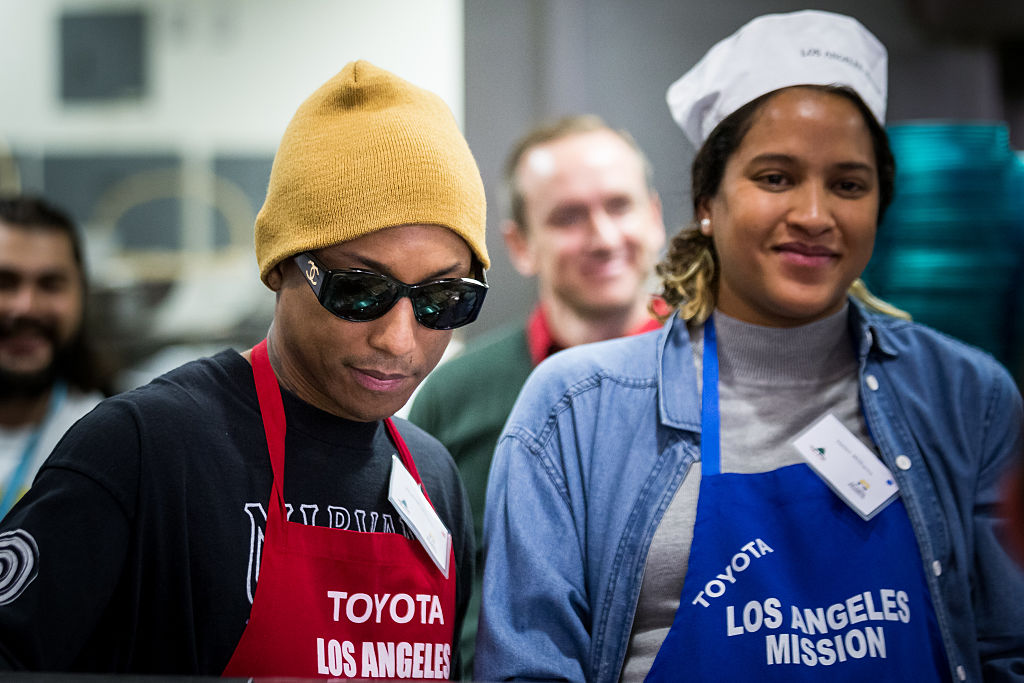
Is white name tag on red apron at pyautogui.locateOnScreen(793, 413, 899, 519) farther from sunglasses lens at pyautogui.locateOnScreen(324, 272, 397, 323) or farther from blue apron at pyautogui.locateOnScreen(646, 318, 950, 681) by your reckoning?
sunglasses lens at pyautogui.locateOnScreen(324, 272, 397, 323)

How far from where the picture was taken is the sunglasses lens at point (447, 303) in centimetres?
119

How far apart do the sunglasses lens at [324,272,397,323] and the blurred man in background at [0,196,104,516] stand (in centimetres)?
67

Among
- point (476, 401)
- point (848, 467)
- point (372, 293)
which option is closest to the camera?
point (372, 293)

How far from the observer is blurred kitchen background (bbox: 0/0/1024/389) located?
76.8 inches

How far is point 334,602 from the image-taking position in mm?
1197

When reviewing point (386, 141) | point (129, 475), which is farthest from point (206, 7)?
point (129, 475)

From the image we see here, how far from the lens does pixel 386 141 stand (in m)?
1.21

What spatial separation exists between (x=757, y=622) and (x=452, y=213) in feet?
2.36

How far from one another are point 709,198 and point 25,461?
1258mm

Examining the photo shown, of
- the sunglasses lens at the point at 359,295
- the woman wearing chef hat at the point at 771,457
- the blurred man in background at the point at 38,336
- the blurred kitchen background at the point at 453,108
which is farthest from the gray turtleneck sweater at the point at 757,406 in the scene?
the blurred man in background at the point at 38,336

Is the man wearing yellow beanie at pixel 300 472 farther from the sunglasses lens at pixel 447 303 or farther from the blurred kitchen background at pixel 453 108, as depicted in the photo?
the blurred kitchen background at pixel 453 108

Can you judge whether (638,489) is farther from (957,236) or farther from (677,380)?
(957,236)

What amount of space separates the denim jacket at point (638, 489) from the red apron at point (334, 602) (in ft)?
0.35

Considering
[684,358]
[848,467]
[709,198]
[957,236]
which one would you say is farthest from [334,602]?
[957,236]
